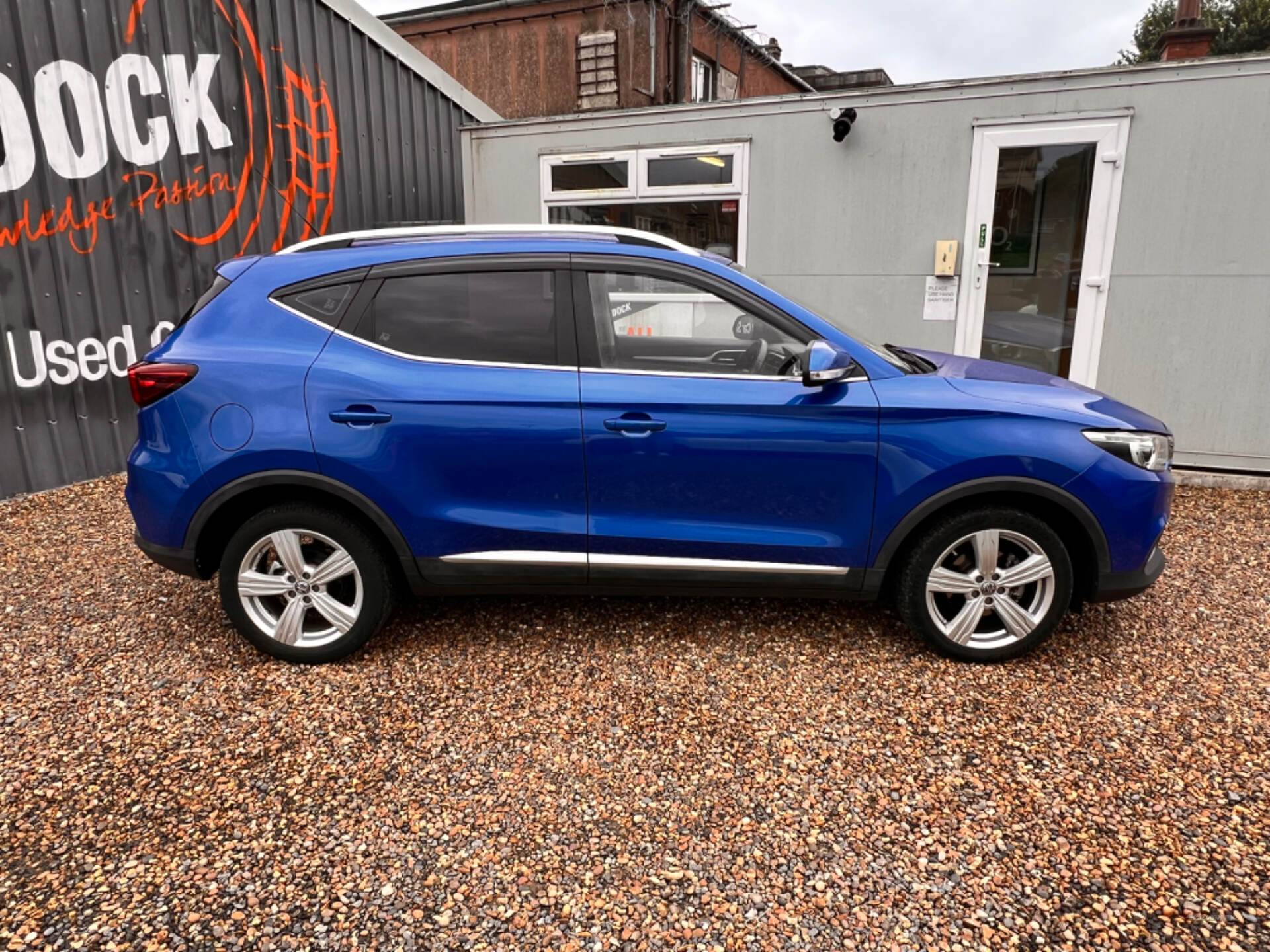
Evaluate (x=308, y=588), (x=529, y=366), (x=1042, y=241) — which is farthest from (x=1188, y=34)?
(x=308, y=588)

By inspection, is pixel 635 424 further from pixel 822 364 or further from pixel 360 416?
pixel 360 416

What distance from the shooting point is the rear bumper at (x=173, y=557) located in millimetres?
3205

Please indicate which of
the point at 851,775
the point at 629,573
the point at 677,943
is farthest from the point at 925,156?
the point at 677,943

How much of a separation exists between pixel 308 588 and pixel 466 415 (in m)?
0.99

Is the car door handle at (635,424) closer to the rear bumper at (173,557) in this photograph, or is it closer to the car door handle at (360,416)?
the car door handle at (360,416)

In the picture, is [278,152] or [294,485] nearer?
[294,485]

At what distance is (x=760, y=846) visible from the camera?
2305mm

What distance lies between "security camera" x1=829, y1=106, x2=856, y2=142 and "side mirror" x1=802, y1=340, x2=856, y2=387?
3.96 m

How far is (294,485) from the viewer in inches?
123

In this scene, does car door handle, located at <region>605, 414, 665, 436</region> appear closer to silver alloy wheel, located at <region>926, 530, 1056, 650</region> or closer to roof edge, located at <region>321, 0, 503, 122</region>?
silver alloy wheel, located at <region>926, 530, 1056, 650</region>

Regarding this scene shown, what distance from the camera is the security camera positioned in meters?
6.19

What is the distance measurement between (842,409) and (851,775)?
1.34 m

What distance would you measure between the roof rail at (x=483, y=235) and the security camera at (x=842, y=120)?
142 inches

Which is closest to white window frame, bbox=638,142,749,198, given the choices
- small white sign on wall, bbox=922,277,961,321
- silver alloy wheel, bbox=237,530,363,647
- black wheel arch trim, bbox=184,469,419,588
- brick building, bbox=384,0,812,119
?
small white sign on wall, bbox=922,277,961,321
